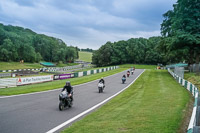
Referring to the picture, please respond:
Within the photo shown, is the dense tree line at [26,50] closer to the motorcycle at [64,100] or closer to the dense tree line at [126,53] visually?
the dense tree line at [126,53]

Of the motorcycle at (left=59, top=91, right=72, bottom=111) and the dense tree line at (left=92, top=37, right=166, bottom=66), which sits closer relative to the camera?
the motorcycle at (left=59, top=91, right=72, bottom=111)

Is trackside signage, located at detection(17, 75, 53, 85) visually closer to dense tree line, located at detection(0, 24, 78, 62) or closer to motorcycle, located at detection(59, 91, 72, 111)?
motorcycle, located at detection(59, 91, 72, 111)

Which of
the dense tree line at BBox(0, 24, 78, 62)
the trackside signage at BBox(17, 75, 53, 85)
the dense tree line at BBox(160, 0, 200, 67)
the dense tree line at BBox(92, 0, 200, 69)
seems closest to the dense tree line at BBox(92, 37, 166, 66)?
the dense tree line at BBox(0, 24, 78, 62)

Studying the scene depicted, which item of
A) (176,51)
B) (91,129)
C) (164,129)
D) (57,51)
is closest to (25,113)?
(91,129)

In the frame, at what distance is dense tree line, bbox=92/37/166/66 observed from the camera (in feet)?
352

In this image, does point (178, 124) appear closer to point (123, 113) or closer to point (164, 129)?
point (164, 129)

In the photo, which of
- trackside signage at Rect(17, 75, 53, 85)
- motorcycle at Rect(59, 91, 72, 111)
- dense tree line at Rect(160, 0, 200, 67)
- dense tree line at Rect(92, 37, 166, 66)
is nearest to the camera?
motorcycle at Rect(59, 91, 72, 111)

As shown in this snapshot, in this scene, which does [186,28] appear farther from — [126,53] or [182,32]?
[126,53]

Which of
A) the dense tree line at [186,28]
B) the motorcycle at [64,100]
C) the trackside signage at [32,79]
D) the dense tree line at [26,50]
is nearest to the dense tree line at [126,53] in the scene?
the dense tree line at [26,50]

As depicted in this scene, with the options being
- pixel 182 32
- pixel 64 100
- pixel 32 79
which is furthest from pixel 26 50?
pixel 64 100

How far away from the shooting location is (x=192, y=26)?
3450 centimetres

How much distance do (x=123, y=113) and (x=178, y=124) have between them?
2.69m

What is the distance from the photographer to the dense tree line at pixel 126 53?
352ft

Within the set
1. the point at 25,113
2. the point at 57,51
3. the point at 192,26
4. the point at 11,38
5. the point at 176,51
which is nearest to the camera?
the point at 25,113
